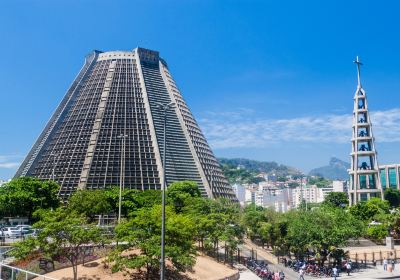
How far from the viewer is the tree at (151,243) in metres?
32.9

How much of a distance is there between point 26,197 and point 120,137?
2653cm

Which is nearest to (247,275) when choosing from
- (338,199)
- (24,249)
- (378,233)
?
(24,249)

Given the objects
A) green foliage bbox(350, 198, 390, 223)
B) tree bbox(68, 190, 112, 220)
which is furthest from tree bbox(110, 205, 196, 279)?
green foliage bbox(350, 198, 390, 223)

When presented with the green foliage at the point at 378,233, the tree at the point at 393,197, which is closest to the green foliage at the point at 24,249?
the green foliage at the point at 378,233

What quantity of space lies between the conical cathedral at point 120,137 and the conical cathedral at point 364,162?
94.9ft

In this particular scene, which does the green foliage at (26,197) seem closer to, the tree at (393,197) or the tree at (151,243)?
the tree at (151,243)

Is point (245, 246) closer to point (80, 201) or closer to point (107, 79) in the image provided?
point (80, 201)

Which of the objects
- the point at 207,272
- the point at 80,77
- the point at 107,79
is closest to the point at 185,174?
the point at 107,79

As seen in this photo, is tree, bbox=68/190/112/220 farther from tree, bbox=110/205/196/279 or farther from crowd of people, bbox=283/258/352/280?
crowd of people, bbox=283/258/352/280

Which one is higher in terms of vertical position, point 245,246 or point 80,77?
point 80,77

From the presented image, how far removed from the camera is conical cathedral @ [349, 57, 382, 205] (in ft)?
323

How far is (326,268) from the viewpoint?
49031 millimetres

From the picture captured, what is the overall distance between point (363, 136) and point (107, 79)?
2348 inches

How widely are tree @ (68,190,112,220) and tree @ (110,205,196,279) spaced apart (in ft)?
79.1
